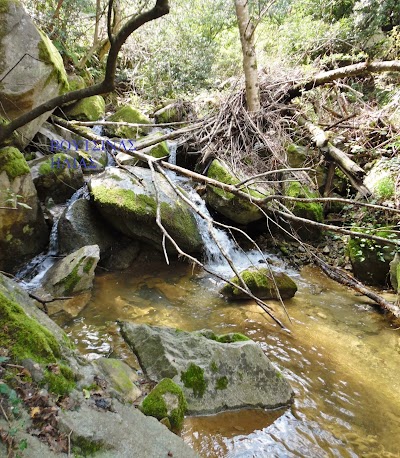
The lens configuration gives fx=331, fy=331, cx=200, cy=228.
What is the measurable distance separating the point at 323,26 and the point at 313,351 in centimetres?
1019

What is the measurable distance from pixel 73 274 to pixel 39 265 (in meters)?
0.95

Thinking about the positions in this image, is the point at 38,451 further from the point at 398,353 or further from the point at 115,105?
the point at 115,105

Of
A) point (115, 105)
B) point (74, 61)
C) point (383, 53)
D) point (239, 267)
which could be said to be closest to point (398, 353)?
point (239, 267)

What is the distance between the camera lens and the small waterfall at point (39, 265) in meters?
4.93

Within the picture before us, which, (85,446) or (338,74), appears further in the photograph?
(338,74)

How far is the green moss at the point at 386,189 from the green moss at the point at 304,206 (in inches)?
43.1

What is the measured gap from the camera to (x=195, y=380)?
2746mm

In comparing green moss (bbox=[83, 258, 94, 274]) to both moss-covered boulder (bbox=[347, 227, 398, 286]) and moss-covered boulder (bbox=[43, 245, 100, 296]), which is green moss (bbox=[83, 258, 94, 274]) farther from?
moss-covered boulder (bbox=[347, 227, 398, 286])

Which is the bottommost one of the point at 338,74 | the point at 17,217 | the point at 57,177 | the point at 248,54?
the point at 17,217

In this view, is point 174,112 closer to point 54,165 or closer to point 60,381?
point 54,165

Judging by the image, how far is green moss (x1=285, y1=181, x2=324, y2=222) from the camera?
20.7ft

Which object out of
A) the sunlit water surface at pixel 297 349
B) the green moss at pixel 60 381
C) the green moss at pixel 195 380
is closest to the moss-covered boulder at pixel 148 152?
the sunlit water surface at pixel 297 349

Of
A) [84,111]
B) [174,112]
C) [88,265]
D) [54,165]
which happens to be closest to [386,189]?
[88,265]

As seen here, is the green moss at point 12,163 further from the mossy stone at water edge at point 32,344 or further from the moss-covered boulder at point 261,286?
the moss-covered boulder at point 261,286
